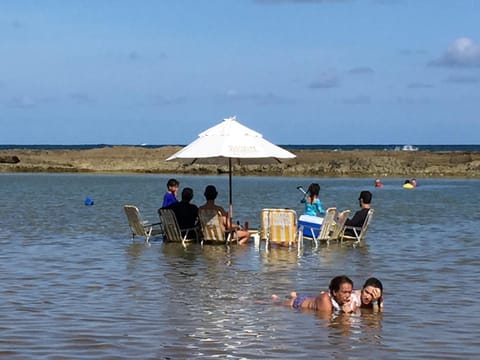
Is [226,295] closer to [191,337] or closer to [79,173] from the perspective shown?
[191,337]

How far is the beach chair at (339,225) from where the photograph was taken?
1738 cm

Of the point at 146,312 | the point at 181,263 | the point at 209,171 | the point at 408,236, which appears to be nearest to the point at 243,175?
the point at 209,171

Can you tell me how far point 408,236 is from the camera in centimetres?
1970

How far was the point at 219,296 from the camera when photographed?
1164 centimetres

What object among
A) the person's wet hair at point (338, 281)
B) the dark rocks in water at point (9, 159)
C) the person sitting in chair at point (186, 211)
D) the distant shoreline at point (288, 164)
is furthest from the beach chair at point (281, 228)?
the dark rocks in water at point (9, 159)

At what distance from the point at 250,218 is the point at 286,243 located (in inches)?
319

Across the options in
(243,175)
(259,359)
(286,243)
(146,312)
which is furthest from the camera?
(243,175)

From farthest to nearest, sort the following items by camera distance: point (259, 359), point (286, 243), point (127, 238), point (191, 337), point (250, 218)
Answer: point (250, 218) < point (127, 238) < point (286, 243) < point (191, 337) < point (259, 359)

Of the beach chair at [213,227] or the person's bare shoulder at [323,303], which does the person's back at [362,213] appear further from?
the person's bare shoulder at [323,303]

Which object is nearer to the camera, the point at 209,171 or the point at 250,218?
the point at 250,218

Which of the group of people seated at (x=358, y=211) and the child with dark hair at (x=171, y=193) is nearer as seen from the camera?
the child with dark hair at (x=171, y=193)

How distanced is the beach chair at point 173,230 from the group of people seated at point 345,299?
21.5 feet

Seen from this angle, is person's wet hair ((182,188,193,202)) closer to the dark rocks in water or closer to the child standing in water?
the child standing in water

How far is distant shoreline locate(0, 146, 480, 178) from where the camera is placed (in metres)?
60.1
